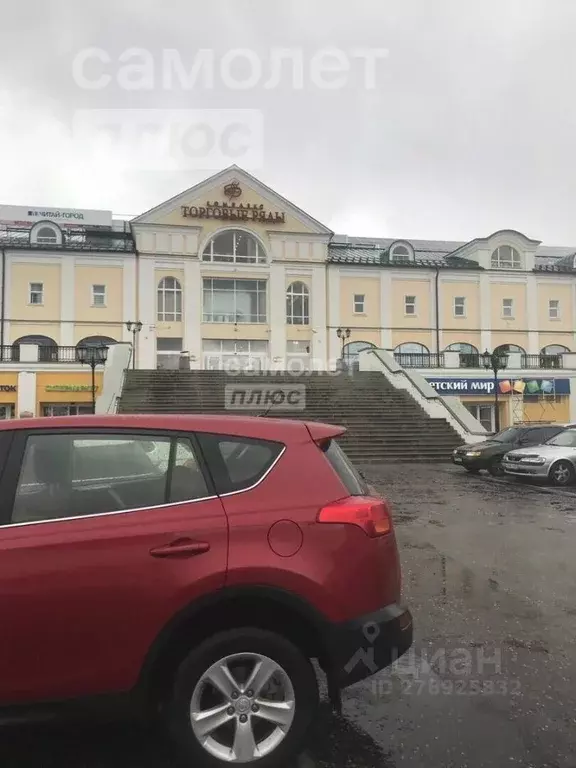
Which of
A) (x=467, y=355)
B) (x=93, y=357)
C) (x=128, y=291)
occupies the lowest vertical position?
(x=93, y=357)

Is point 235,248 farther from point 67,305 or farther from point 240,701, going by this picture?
point 240,701

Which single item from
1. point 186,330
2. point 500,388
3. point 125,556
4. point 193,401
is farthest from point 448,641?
point 186,330

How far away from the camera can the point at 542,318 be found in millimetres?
43188

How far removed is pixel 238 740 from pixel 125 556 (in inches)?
37.7

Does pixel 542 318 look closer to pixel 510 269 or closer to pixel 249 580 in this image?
pixel 510 269

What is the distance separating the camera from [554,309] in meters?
43.7

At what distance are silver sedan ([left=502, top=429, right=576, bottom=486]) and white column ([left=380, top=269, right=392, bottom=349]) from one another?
26.7m

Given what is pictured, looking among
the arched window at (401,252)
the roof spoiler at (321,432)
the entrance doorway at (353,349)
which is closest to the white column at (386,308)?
the entrance doorway at (353,349)

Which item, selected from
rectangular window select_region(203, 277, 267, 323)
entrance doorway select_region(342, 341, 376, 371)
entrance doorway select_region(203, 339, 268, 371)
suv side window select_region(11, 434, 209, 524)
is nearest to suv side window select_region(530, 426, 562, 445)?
suv side window select_region(11, 434, 209, 524)

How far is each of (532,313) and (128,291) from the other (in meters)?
28.6

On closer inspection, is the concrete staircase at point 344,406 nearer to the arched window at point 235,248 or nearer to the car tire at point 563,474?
the car tire at point 563,474

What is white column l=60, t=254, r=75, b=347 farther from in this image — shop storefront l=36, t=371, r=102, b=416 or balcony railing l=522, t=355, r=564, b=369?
balcony railing l=522, t=355, r=564, b=369

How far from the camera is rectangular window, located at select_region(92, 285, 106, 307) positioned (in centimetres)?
3800

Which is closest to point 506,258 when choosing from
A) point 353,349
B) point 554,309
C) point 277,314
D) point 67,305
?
point 554,309
